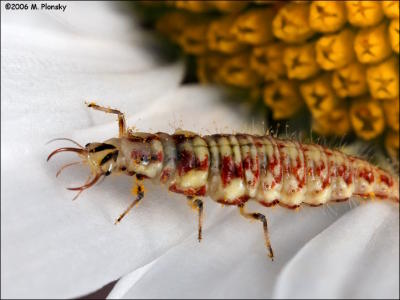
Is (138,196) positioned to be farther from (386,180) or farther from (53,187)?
(386,180)

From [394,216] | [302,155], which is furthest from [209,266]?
[394,216]

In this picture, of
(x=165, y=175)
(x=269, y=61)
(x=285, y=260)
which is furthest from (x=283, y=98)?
(x=165, y=175)

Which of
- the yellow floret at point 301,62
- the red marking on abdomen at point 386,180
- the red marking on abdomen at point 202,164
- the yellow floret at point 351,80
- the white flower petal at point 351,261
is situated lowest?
the white flower petal at point 351,261

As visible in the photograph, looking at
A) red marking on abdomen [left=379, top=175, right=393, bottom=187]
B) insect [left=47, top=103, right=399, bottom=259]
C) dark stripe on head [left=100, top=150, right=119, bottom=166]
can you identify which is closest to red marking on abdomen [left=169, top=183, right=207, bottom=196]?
insect [left=47, top=103, right=399, bottom=259]

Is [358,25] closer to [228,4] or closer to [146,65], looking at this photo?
[228,4]

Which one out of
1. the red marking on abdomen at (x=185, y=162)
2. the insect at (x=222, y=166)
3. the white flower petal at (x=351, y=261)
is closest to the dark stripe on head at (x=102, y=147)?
the insect at (x=222, y=166)

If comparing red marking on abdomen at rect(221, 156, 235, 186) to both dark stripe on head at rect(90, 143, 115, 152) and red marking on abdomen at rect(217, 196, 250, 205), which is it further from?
dark stripe on head at rect(90, 143, 115, 152)

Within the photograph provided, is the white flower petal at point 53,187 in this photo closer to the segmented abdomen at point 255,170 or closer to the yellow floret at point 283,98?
the segmented abdomen at point 255,170
